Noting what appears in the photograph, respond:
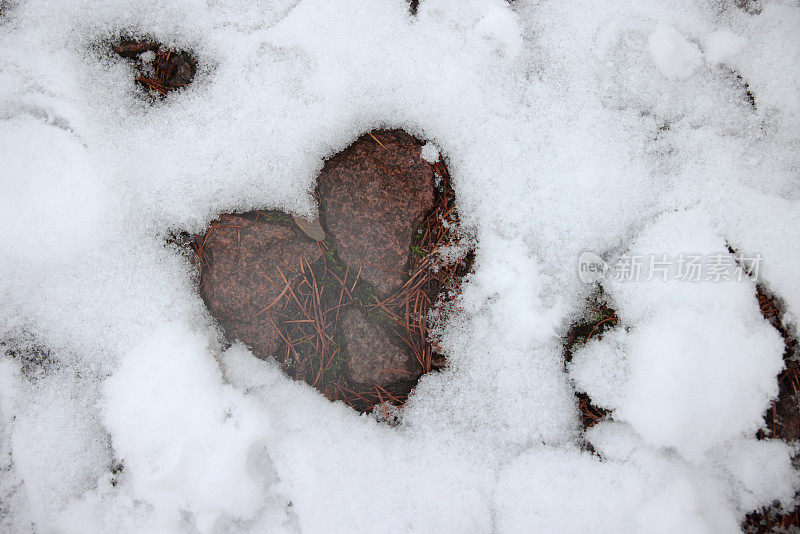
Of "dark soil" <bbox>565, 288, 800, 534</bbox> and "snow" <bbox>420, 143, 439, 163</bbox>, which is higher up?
"snow" <bbox>420, 143, 439, 163</bbox>

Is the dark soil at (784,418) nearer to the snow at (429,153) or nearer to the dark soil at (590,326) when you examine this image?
the dark soil at (590,326)

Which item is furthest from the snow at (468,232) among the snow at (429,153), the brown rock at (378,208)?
the brown rock at (378,208)

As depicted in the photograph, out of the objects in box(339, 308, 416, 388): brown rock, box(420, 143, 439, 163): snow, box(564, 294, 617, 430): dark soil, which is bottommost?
box(339, 308, 416, 388): brown rock

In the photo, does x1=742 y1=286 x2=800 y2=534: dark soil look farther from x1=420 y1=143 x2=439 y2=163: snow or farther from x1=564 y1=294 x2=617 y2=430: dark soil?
x1=420 y1=143 x2=439 y2=163: snow

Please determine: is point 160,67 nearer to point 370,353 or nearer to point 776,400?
point 370,353

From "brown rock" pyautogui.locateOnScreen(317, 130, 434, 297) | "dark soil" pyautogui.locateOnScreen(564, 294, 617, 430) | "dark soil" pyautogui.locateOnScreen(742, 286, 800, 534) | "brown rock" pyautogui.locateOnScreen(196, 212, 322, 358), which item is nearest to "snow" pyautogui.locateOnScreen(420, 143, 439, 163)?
"brown rock" pyautogui.locateOnScreen(317, 130, 434, 297)

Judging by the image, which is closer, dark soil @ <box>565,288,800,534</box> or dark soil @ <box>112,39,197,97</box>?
dark soil @ <box>565,288,800,534</box>

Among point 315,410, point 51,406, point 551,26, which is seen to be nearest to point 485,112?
point 551,26

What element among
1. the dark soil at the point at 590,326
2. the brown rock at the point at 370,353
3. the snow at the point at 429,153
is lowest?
the brown rock at the point at 370,353
